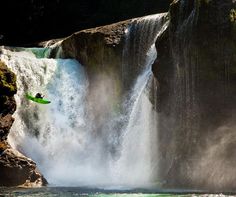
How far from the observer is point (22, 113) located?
28344 millimetres

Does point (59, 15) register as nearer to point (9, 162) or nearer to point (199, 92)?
point (9, 162)

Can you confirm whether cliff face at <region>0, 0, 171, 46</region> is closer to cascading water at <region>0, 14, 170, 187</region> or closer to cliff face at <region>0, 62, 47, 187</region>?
cascading water at <region>0, 14, 170, 187</region>

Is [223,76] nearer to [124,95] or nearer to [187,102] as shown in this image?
[187,102]

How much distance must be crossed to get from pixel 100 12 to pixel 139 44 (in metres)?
15.5

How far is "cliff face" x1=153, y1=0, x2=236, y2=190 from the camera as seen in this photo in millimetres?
21297

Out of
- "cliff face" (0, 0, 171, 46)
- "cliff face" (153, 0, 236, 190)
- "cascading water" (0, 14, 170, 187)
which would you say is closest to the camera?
"cliff face" (153, 0, 236, 190)

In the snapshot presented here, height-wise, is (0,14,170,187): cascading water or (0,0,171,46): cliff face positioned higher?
(0,0,171,46): cliff face

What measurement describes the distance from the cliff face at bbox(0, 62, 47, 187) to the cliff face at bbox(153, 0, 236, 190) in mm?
5297

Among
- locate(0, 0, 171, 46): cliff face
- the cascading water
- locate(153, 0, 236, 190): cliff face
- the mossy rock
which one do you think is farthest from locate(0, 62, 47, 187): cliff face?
locate(0, 0, 171, 46): cliff face

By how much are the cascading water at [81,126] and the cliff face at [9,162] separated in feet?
4.76

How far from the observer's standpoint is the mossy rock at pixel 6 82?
80.1 feet

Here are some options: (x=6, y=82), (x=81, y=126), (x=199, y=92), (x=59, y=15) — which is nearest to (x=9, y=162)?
(x=6, y=82)

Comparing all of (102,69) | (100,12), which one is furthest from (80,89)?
(100,12)

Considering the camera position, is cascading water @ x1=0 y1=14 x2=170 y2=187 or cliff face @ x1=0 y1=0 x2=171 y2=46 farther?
cliff face @ x1=0 y1=0 x2=171 y2=46
